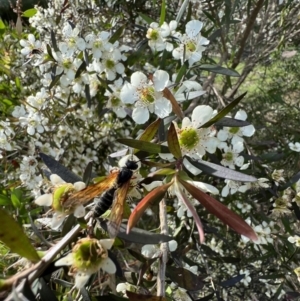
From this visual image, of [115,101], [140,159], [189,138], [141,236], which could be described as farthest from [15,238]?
[115,101]

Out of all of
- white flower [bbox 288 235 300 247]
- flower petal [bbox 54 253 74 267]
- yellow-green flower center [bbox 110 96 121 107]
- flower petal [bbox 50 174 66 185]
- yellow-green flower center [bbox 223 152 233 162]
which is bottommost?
white flower [bbox 288 235 300 247]

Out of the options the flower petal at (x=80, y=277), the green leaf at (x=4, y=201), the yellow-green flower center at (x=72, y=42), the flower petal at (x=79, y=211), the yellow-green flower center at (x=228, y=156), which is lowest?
the green leaf at (x=4, y=201)

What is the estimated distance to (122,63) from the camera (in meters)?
1.52

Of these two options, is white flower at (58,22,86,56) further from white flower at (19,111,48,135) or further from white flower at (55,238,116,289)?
white flower at (55,238,116,289)

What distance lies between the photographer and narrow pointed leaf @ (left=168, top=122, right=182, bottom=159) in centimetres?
75

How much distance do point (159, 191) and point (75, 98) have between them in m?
1.17

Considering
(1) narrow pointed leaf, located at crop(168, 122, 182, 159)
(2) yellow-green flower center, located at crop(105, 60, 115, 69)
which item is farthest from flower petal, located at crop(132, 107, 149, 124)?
(2) yellow-green flower center, located at crop(105, 60, 115, 69)

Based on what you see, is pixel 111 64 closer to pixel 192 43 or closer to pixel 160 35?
pixel 160 35

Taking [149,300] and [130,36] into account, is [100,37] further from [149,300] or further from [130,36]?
[149,300]

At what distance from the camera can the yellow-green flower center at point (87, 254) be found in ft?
2.07

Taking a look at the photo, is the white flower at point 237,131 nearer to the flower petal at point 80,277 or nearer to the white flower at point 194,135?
the white flower at point 194,135

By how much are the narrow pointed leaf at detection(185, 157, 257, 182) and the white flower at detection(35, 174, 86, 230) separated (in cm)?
24

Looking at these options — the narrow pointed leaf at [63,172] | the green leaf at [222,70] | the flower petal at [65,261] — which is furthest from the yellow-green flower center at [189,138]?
the green leaf at [222,70]

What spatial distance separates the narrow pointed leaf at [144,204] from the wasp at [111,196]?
0.03 meters
